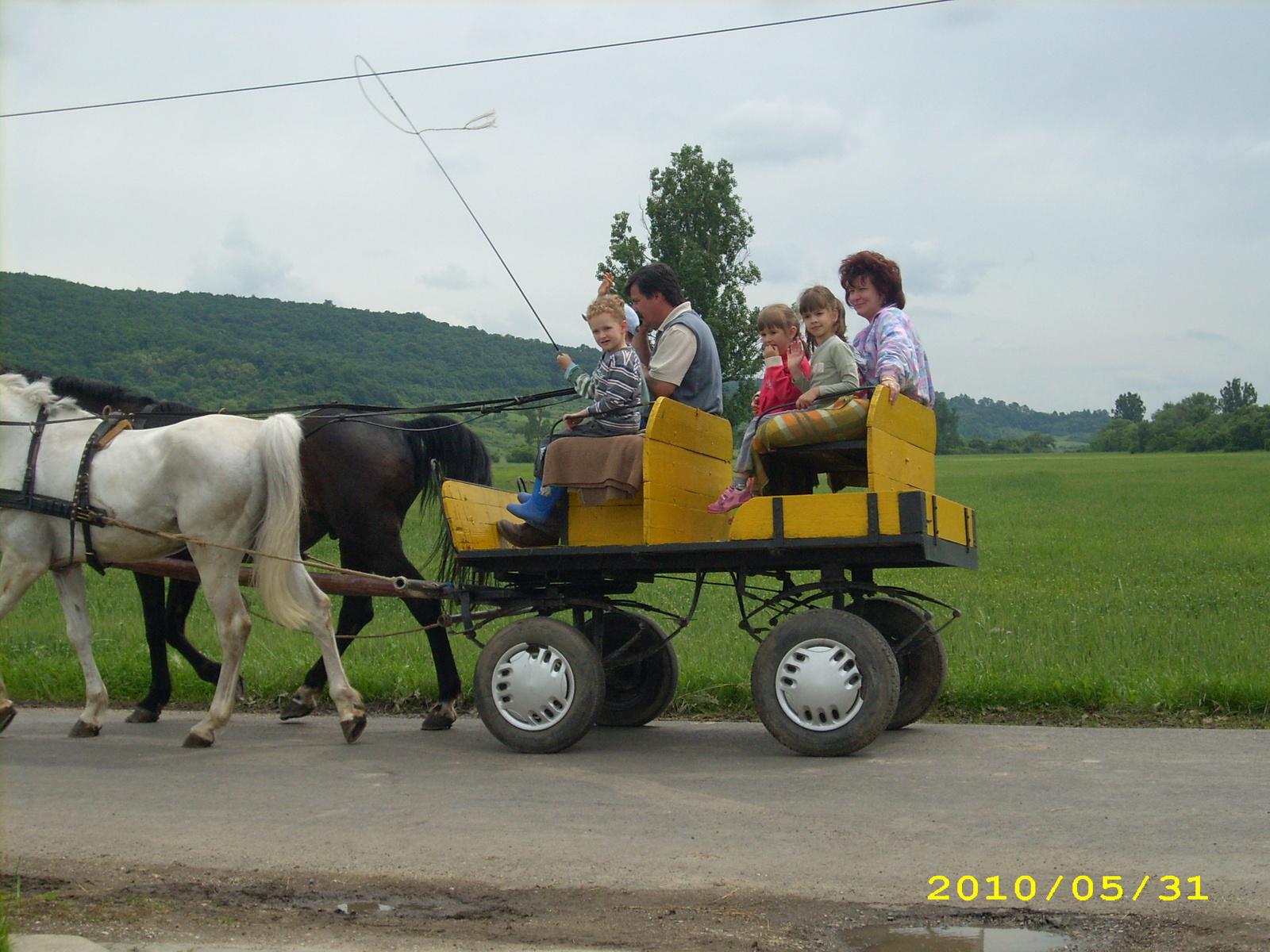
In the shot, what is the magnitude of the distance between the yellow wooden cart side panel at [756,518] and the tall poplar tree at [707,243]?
1282 inches

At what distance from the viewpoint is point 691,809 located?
490cm

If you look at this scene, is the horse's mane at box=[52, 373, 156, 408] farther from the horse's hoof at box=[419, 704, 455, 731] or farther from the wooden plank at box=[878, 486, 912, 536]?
the wooden plank at box=[878, 486, 912, 536]

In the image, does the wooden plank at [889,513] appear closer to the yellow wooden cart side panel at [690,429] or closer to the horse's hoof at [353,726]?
the yellow wooden cart side panel at [690,429]

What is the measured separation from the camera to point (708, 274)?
4069 centimetres

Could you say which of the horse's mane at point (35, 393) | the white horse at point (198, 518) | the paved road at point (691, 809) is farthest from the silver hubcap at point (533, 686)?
the horse's mane at point (35, 393)

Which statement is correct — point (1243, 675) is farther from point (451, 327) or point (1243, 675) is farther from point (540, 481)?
point (451, 327)

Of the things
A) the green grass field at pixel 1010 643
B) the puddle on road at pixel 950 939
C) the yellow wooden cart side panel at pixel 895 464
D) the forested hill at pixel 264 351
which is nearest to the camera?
the puddle on road at pixel 950 939

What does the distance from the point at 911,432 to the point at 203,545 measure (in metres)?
3.91

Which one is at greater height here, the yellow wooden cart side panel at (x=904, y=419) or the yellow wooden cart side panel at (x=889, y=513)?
the yellow wooden cart side panel at (x=904, y=419)

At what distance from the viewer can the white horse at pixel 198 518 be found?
6703 mm

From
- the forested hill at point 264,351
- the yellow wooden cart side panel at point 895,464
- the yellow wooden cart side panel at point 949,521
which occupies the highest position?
the forested hill at point 264,351

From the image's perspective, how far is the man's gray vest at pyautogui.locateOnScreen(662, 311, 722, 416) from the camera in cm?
642

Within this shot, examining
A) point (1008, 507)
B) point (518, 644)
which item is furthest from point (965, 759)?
point (1008, 507)

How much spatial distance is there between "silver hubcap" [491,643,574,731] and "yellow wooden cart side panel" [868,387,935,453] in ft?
6.53
